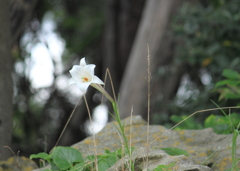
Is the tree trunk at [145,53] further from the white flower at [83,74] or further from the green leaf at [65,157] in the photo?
the white flower at [83,74]

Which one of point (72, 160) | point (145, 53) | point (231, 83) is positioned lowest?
point (145, 53)

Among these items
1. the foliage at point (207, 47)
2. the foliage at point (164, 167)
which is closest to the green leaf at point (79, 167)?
the foliage at point (164, 167)

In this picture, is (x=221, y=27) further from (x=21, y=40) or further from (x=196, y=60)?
(x=21, y=40)

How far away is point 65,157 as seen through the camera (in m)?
2.01

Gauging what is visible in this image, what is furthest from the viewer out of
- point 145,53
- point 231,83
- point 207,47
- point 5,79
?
point 145,53

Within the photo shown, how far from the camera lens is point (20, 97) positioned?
8.44m

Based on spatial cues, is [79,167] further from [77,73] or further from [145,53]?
[145,53]

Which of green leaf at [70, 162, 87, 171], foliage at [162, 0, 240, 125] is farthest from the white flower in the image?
foliage at [162, 0, 240, 125]

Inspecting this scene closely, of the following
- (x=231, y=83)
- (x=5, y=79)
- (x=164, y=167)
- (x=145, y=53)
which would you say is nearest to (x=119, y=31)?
(x=145, y=53)

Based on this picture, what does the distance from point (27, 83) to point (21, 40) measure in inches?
37.6

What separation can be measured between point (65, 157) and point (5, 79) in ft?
4.29

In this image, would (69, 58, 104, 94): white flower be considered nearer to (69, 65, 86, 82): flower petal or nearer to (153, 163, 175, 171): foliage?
(69, 65, 86, 82): flower petal

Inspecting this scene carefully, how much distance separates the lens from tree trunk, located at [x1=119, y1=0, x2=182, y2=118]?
5.80 meters

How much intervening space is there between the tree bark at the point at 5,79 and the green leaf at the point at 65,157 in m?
1.08
